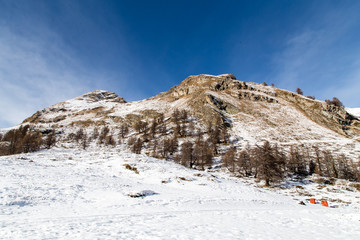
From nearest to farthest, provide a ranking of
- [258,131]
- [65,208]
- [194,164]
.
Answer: [65,208], [194,164], [258,131]

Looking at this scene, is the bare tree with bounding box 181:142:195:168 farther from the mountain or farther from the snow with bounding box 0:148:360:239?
the snow with bounding box 0:148:360:239

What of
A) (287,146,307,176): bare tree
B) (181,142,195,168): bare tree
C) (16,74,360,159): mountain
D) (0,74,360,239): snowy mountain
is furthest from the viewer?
(16,74,360,159): mountain

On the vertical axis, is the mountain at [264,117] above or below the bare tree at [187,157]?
above

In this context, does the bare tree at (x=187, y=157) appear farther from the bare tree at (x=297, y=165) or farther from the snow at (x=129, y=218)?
the bare tree at (x=297, y=165)

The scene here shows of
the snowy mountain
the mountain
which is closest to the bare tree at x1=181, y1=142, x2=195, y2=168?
the snowy mountain

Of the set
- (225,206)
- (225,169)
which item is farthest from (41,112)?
(225,206)

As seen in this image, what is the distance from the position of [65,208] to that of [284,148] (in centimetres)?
6735

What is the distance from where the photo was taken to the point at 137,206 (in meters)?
13.0

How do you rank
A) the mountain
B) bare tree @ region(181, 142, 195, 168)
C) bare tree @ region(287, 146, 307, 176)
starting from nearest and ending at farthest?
bare tree @ region(287, 146, 307, 176), bare tree @ region(181, 142, 195, 168), the mountain

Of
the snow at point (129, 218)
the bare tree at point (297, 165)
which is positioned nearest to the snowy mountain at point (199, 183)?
the snow at point (129, 218)

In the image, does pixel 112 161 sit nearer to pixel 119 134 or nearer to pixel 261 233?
pixel 261 233

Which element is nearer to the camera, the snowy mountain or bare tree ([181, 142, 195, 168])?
the snowy mountain

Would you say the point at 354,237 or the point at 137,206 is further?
the point at 137,206

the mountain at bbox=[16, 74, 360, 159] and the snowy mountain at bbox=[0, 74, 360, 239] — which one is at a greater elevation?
the mountain at bbox=[16, 74, 360, 159]
